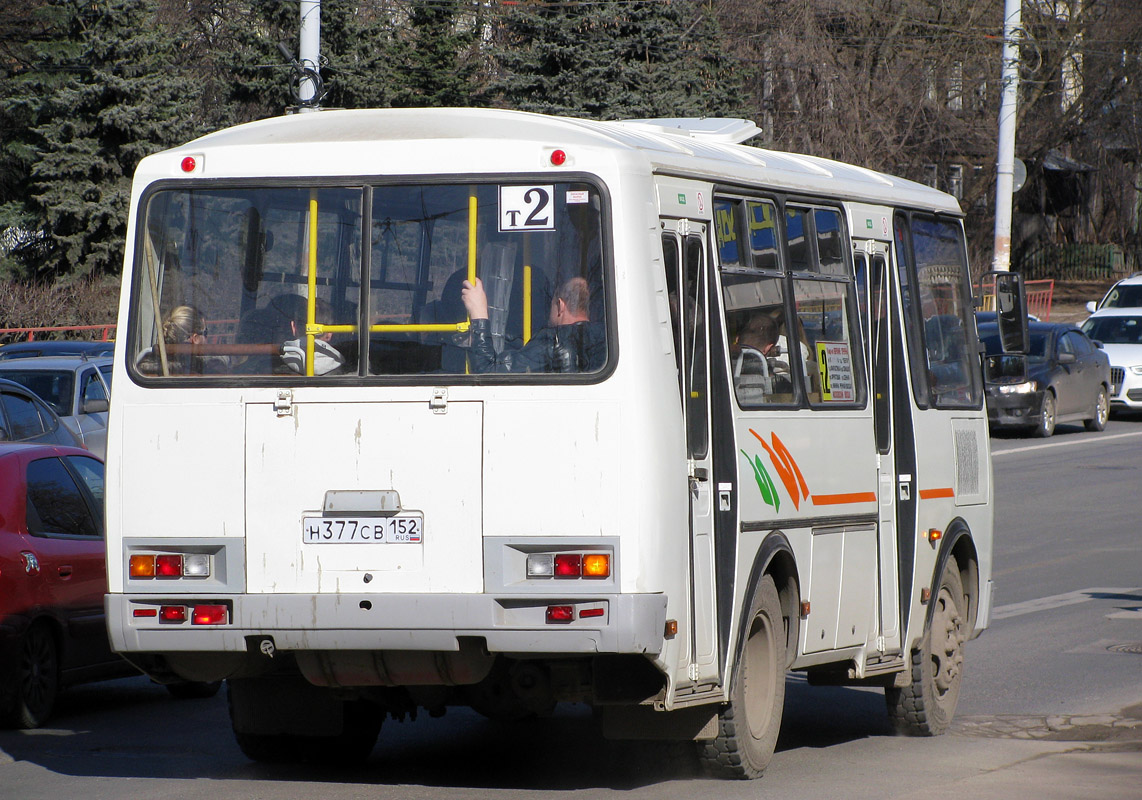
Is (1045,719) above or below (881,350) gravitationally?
below

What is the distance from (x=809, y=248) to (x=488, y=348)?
203cm

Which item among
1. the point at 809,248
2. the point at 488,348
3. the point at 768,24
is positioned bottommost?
the point at 488,348

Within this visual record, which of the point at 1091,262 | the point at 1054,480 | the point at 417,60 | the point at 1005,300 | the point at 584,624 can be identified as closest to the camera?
the point at 584,624

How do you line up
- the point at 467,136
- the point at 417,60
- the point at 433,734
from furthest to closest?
the point at 417,60 → the point at 433,734 → the point at 467,136

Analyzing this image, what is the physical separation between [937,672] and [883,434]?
54.8 inches

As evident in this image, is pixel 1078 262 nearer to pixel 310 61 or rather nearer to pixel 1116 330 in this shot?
pixel 1116 330

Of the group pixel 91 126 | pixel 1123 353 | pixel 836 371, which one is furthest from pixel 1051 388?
pixel 91 126

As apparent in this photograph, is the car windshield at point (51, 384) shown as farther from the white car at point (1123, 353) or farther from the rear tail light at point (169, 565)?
the white car at point (1123, 353)

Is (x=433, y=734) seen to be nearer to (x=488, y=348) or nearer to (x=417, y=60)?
(x=488, y=348)

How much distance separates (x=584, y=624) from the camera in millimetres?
6121

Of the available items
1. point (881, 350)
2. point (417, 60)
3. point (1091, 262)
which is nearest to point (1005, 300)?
point (881, 350)

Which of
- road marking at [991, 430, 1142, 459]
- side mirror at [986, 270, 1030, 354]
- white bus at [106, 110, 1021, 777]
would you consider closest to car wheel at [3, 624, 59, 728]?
white bus at [106, 110, 1021, 777]

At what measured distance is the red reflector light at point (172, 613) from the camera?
255 inches

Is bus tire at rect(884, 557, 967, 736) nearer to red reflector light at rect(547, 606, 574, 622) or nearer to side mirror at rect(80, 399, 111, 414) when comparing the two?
red reflector light at rect(547, 606, 574, 622)
